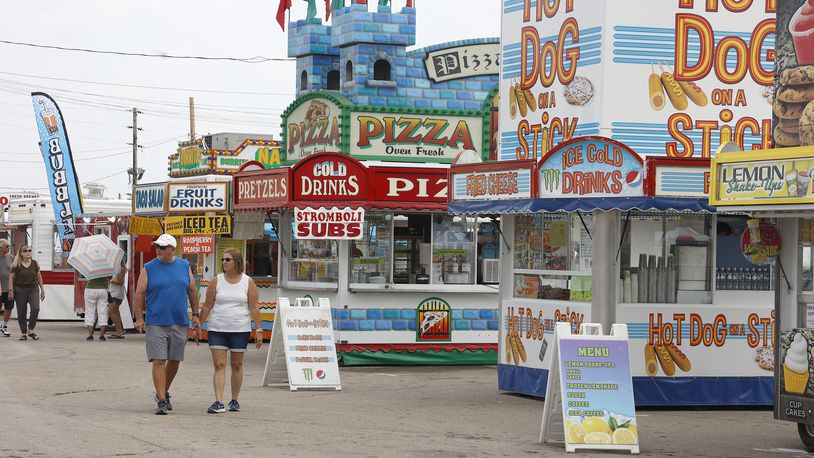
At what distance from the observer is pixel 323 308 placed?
1686 cm

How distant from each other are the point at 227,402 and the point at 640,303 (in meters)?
4.66

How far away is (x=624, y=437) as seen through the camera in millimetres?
11617

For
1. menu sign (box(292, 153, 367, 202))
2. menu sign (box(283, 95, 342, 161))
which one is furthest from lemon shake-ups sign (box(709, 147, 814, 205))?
menu sign (box(283, 95, 342, 161))

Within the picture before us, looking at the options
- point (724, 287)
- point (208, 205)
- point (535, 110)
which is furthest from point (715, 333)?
point (208, 205)

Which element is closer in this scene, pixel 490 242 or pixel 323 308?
pixel 323 308

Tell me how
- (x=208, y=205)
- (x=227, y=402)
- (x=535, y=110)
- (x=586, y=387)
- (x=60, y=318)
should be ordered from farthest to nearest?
(x=60, y=318) → (x=208, y=205) → (x=535, y=110) → (x=227, y=402) → (x=586, y=387)

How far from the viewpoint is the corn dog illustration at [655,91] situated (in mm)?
15055

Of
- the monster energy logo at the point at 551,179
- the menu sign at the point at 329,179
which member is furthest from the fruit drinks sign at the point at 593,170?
the menu sign at the point at 329,179

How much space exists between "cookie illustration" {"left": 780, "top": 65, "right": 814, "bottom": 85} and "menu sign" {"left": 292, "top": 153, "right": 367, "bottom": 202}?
29.0ft

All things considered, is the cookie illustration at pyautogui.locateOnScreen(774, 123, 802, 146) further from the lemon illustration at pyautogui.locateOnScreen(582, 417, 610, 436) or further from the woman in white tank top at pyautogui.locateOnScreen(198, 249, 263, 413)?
the woman in white tank top at pyautogui.locateOnScreen(198, 249, 263, 413)

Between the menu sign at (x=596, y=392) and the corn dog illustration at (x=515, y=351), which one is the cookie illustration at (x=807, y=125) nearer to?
the menu sign at (x=596, y=392)

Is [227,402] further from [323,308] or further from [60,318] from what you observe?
[60,318]

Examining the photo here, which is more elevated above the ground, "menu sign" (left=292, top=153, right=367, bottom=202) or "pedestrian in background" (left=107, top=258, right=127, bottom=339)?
"menu sign" (left=292, top=153, right=367, bottom=202)

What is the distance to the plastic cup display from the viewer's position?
11398mm
